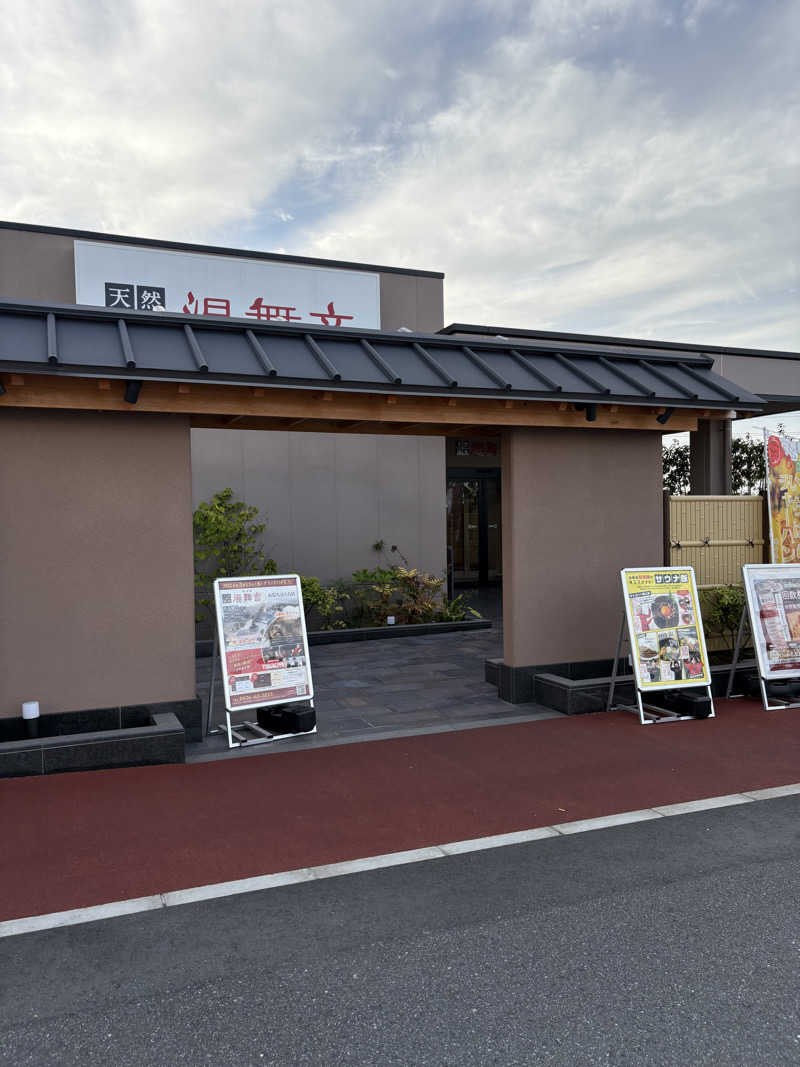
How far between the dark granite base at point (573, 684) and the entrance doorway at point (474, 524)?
11697 millimetres

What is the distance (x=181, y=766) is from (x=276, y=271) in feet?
31.6

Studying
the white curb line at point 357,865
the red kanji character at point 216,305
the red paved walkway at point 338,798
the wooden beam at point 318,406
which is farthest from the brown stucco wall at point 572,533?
the red kanji character at point 216,305

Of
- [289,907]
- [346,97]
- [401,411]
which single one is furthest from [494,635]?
[289,907]

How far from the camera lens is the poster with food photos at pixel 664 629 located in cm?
792

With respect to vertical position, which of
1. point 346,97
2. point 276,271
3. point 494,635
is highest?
point 346,97

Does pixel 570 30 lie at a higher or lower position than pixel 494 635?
higher

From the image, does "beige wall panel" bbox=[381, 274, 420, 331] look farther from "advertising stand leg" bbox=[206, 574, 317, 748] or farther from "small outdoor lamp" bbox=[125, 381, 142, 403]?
"small outdoor lamp" bbox=[125, 381, 142, 403]

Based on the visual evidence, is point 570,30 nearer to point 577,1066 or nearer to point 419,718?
point 419,718

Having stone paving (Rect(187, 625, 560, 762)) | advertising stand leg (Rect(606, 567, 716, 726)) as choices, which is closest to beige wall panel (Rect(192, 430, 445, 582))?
stone paving (Rect(187, 625, 560, 762))

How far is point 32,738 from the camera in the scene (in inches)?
256

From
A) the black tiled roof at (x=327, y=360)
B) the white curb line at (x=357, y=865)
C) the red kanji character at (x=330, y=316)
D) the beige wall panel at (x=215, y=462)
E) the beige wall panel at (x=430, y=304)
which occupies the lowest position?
the white curb line at (x=357, y=865)

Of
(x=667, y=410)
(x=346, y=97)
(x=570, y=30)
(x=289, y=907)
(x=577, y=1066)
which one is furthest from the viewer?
(x=346, y=97)

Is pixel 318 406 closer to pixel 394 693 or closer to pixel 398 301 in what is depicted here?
pixel 394 693

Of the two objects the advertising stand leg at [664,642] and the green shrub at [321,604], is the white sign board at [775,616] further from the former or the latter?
the green shrub at [321,604]
